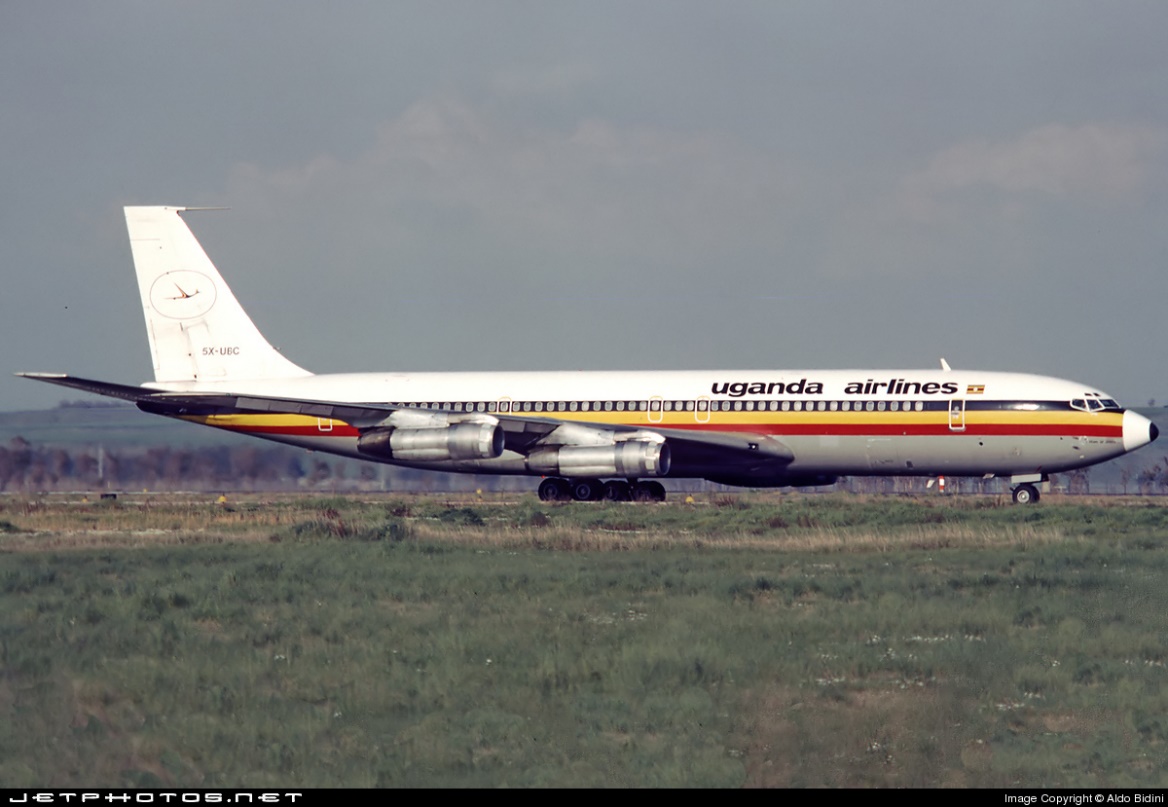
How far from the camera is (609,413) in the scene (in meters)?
45.7

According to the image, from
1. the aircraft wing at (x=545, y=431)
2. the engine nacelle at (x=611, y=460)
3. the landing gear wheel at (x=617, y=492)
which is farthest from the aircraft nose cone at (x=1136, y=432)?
the landing gear wheel at (x=617, y=492)

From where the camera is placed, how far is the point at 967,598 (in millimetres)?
21188

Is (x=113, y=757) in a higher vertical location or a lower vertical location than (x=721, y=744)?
higher

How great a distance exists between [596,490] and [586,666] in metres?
31.3

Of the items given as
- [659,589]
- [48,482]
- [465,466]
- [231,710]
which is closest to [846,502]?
[465,466]

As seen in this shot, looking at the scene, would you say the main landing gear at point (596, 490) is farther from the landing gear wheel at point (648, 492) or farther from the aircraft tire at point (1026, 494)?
the aircraft tire at point (1026, 494)

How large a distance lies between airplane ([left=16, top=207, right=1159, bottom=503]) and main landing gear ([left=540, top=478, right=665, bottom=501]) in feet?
0.19

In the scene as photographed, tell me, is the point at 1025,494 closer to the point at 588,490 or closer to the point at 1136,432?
the point at 1136,432

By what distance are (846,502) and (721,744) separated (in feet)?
119

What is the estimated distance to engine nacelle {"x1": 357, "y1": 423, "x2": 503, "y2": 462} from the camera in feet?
141

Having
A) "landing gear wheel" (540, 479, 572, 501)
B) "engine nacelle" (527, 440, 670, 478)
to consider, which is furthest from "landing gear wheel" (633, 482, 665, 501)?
"engine nacelle" (527, 440, 670, 478)

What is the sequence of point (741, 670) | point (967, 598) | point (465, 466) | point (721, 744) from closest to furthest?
point (721, 744) → point (741, 670) → point (967, 598) → point (465, 466)

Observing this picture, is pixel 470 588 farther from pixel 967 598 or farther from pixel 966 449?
pixel 966 449

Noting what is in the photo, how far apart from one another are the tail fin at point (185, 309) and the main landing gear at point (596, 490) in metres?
11.4
